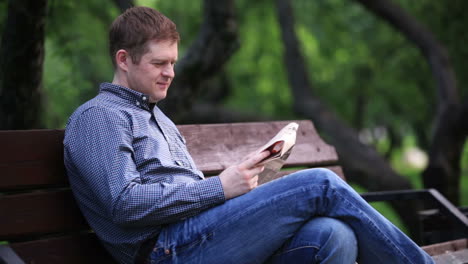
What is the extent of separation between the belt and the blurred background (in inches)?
68.1

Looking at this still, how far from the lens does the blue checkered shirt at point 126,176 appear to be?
2.36 m

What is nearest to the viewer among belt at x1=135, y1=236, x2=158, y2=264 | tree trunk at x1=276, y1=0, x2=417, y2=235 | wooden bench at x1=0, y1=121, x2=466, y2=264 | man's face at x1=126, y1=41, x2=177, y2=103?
belt at x1=135, y1=236, x2=158, y2=264

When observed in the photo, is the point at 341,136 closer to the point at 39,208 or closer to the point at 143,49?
the point at 143,49

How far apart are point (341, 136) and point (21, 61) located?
5893 millimetres

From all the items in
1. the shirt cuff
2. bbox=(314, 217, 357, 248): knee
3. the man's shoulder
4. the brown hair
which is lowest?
bbox=(314, 217, 357, 248): knee

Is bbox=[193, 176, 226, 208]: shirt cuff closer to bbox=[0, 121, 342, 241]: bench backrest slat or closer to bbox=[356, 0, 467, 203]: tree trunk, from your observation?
bbox=[0, 121, 342, 241]: bench backrest slat

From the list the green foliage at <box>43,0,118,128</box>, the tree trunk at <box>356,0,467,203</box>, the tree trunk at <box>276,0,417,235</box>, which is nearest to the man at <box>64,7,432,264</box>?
the green foliage at <box>43,0,118,128</box>

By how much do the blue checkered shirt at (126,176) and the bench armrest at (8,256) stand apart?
0.35 metres

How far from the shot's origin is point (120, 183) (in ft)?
7.70

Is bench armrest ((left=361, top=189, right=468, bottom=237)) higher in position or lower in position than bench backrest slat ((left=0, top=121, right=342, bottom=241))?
lower

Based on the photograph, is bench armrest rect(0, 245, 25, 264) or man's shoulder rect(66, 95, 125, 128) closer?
bench armrest rect(0, 245, 25, 264)

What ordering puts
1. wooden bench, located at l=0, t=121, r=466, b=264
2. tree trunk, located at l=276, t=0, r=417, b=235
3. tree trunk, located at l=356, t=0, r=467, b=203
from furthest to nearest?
1. tree trunk, located at l=276, t=0, r=417, b=235
2. tree trunk, located at l=356, t=0, r=467, b=203
3. wooden bench, located at l=0, t=121, r=466, b=264

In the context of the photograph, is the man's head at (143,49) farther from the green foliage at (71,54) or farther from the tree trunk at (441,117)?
the tree trunk at (441,117)

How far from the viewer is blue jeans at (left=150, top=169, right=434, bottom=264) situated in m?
2.40
